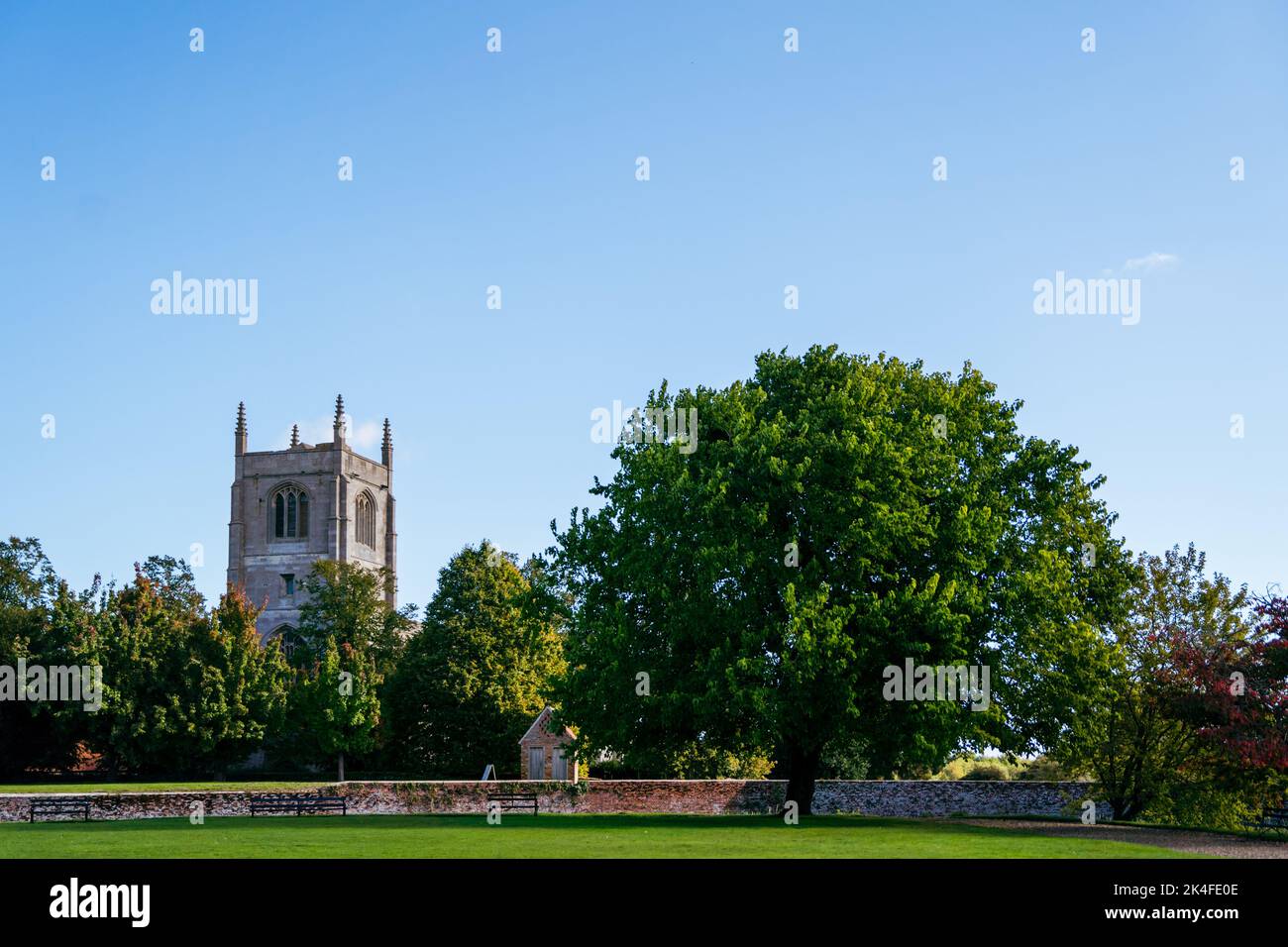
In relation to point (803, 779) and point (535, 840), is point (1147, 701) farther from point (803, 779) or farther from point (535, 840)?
point (535, 840)

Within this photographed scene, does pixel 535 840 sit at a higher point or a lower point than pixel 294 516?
lower

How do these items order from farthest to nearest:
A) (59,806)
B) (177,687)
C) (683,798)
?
(177,687), (683,798), (59,806)

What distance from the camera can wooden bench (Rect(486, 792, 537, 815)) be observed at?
45.4 m

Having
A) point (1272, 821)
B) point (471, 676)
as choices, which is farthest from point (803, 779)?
point (471, 676)

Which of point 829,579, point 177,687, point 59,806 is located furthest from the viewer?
point 177,687

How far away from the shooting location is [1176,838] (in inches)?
1162

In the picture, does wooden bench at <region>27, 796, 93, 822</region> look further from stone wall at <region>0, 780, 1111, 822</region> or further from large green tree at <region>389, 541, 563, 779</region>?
large green tree at <region>389, 541, 563, 779</region>

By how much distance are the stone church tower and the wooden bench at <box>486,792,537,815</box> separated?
63351 mm

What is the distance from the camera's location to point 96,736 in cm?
5834

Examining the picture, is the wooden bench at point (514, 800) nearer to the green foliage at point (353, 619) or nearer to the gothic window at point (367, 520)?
the green foliage at point (353, 619)

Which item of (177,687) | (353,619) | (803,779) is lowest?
(803,779)

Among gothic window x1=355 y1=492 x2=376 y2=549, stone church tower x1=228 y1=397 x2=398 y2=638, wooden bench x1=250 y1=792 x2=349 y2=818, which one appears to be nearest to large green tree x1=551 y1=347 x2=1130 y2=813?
wooden bench x1=250 y1=792 x2=349 y2=818

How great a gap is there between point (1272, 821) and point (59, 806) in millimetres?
33561
